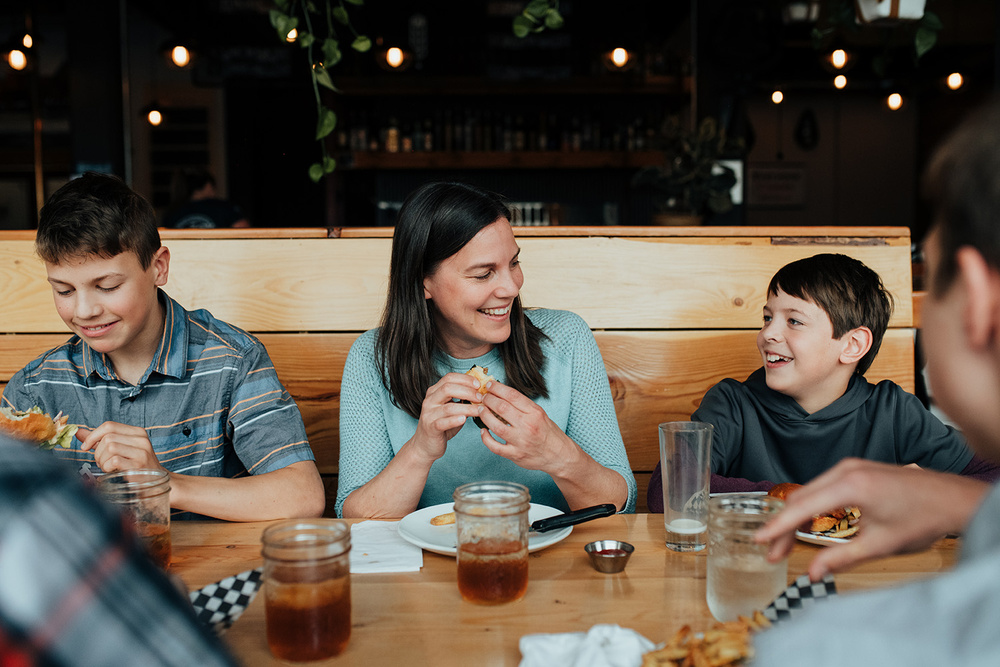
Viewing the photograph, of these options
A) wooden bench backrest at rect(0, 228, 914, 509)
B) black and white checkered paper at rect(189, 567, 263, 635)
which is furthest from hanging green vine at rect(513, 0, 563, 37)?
black and white checkered paper at rect(189, 567, 263, 635)

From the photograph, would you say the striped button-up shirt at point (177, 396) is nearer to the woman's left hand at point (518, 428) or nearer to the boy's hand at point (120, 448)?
the boy's hand at point (120, 448)

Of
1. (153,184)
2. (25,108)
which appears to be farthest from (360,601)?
(25,108)

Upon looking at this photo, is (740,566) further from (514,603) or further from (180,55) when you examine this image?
(180,55)

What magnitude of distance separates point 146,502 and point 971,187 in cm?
106

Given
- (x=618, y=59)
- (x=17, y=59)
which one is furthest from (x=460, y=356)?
(x=17, y=59)

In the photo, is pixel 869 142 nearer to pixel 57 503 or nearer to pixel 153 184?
pixel 153 184

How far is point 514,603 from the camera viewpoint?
976mm

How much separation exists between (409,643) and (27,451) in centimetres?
58

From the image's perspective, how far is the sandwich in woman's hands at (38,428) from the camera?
1.21 metres

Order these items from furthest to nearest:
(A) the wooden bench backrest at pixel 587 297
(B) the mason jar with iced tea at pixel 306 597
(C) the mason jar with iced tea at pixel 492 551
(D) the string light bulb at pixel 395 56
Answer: (D) the string light bulb at pixel 395 56
(A) the wooden bench backrest at pixel 587 297
(C) the mason jar with iced tea at pixel 492 551
(B) the mason jar with iced tea at pixel 306 597

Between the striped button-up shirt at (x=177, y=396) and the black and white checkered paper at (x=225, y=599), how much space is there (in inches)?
25.4

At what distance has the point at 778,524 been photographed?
0.74m

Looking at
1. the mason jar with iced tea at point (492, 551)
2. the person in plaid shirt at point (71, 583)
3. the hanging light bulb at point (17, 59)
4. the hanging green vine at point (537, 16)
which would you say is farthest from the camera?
the hanging light bulb at point (17, 59)

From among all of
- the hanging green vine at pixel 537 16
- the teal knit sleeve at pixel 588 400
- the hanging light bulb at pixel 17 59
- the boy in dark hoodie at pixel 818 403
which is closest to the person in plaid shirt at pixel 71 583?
the teal knit sleeve at pixel 588 400
